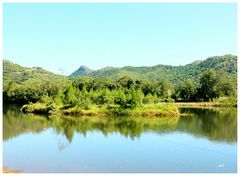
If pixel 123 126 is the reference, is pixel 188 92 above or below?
above

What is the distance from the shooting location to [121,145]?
17.7 m

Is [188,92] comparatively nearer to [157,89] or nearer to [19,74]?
[157,89]

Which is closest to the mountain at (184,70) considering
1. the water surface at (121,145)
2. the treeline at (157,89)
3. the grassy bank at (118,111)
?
the treeline at (157,89)

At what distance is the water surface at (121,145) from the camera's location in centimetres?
1327

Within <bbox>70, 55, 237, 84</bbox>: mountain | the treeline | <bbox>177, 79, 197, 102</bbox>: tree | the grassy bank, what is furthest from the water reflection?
<bbox>70, 55, 237, 84</bbox>: mountain

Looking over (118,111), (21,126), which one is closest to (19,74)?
(118,111)

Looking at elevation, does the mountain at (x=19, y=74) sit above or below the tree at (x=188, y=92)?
above

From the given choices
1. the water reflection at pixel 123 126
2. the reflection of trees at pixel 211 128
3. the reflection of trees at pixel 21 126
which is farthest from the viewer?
the reflection of trees at pixel 21 126

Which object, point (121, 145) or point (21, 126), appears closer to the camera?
point (121, 145)

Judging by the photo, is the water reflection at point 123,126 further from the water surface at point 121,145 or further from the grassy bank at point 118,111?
the grassy bank at point 118,111

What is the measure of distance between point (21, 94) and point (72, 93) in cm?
2300

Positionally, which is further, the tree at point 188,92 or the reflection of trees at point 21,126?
the tree at point 188,92

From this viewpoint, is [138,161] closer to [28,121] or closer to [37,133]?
[37,133]

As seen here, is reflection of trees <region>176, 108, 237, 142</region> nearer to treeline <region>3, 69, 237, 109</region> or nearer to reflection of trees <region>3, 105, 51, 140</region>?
reflection of trees <region>3, 105, 51, 140</region>
